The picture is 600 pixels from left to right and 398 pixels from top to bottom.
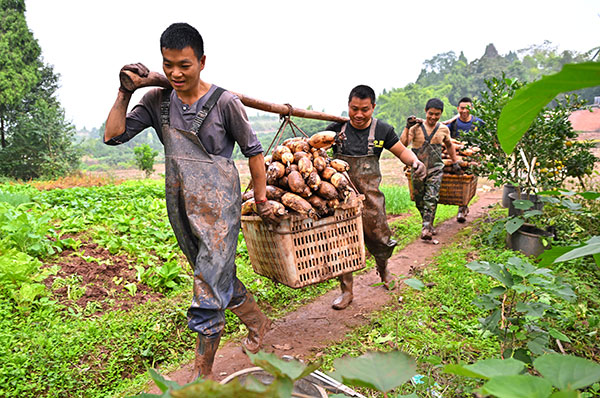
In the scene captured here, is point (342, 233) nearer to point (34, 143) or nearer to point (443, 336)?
point (443, 336)

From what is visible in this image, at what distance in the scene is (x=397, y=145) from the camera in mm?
3629

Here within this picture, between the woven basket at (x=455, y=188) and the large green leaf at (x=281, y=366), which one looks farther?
the woven basket at (x=455, y=188)

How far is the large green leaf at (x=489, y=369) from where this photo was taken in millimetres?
550

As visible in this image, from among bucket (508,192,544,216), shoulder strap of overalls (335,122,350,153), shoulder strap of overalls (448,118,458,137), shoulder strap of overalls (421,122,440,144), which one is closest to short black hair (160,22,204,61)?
shoulder strap of overalls (335,122,350,153)

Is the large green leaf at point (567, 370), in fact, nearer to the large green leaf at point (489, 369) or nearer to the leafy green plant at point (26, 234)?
the large green leaf at point (489, 369)

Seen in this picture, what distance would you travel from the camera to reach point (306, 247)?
2.62m

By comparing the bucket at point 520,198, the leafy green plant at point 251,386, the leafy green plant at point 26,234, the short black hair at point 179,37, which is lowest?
the bucket at point 520,198

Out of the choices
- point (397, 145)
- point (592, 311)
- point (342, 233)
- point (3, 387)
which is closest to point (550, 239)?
point (592, 311)

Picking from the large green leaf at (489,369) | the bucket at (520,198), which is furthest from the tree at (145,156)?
the large green leaf at (489,369)

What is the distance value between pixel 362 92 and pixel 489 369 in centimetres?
310

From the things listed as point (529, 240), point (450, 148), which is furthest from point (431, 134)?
point (529, 240)

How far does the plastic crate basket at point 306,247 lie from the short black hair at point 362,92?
3.71 feet

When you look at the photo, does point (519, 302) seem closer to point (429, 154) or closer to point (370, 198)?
point (370, 198)

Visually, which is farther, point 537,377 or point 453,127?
point 453,127
